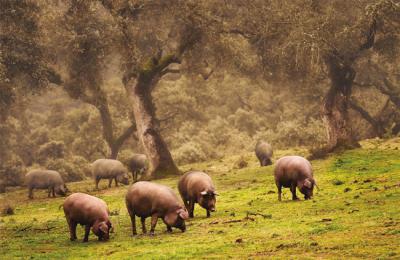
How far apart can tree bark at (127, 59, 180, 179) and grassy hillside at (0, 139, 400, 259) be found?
9.65 m

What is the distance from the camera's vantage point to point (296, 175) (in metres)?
22.5

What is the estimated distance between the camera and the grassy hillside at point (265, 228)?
14.3m

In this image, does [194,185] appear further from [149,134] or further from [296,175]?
[149,134]

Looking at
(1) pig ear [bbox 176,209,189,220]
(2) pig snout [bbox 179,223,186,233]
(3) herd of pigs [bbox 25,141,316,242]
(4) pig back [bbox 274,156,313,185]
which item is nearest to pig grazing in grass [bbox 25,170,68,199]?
(3) herd of pigs [bbox 25,141,316,242]

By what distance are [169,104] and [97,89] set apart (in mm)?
17053

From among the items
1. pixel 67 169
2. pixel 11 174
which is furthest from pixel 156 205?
pixel 67 169

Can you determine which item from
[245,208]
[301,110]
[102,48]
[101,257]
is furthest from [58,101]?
[101,257]

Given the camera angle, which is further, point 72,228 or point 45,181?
point 45,181

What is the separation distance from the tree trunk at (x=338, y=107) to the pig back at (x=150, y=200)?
77.3 ft

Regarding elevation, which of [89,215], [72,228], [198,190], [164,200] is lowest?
[72,228]

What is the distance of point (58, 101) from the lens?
73125mm

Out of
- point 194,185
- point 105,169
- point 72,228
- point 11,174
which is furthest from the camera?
point 11,174

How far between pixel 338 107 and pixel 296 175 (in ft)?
64.4

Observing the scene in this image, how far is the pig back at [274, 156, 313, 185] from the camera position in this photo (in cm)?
2247
